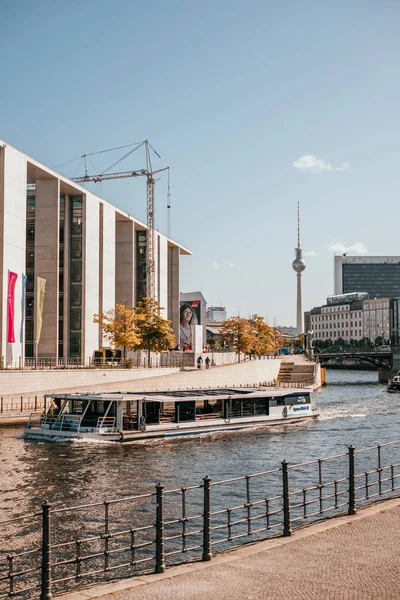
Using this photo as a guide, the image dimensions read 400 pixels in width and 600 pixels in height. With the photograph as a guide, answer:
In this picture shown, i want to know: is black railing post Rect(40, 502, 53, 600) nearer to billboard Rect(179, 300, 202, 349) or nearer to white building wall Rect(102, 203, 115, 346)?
white building wall Rect(102, 203, 115, 346)

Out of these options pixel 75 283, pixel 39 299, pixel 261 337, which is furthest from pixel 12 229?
pixel 261 337

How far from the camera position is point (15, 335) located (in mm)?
72375

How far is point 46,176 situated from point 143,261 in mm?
36358

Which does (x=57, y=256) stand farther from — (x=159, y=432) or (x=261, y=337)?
(x=261, y=337)

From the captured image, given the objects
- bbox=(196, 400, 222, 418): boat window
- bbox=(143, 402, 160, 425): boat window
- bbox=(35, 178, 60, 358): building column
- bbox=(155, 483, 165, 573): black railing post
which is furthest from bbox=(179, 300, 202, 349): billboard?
bbox=(155, 483, 165, 573): black railing post

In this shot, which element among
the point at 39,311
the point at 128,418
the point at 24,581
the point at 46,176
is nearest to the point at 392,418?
the point at 128,418

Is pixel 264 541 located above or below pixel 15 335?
below

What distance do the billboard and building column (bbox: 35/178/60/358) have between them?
5367 centimetres

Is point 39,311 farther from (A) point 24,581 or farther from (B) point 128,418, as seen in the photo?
(A) point 24,581

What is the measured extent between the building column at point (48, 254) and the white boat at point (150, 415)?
2693cm

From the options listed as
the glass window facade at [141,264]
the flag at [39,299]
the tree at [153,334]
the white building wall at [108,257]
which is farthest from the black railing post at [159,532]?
the glass window facade at [141,264]

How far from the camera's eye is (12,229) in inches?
2793

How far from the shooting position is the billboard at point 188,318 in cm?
13925

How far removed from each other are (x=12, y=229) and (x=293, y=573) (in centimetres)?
6221
